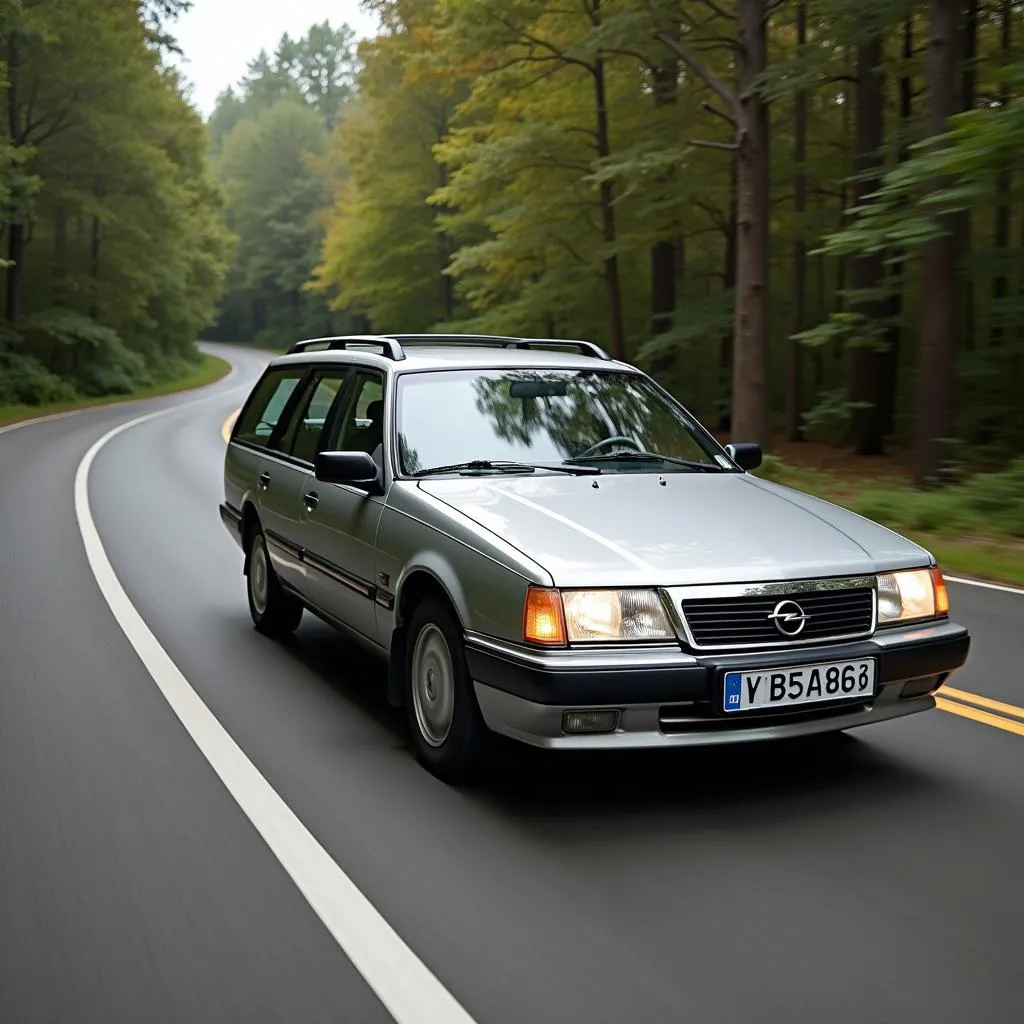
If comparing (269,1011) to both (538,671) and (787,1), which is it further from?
(787,1)

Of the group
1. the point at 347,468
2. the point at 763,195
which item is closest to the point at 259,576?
the point at 347,468

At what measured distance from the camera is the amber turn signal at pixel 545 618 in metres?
4.38

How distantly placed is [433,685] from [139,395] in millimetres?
43345

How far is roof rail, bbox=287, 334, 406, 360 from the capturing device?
21.0 feet

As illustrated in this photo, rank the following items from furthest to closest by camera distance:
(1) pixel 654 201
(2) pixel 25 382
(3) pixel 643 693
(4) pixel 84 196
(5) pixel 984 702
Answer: (4) pixel 84 196
(2) pixel 25 382
(1) pixel 654 201
(5) pixel 984 702
(3) pixel 643 693

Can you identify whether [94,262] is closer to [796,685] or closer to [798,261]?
[798,261]

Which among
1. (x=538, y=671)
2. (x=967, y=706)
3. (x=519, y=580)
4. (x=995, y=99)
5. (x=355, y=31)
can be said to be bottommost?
(x=967, y=706)

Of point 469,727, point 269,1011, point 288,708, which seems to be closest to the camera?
point 269,1011

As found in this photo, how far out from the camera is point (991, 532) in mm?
12477

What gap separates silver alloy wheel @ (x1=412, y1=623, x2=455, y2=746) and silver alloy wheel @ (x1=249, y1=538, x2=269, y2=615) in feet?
8.89

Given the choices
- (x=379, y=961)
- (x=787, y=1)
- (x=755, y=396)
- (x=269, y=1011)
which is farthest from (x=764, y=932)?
(x=787, y=1)

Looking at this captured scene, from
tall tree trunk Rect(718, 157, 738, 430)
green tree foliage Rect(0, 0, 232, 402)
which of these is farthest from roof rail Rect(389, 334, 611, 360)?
green tree foliage Rect(0, 0, 232, 402)

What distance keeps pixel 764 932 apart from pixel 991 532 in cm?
984

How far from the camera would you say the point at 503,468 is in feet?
18.4
